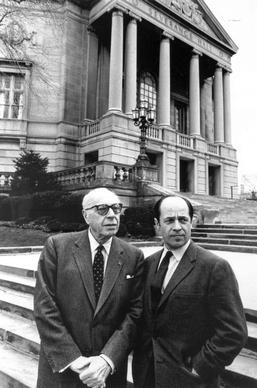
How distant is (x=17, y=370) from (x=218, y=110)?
29777 millimetres

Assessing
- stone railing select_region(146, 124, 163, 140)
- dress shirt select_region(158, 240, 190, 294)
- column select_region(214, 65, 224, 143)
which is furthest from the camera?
column select_region(214, 65, 224, 143)

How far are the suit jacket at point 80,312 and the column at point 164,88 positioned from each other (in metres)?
22.9

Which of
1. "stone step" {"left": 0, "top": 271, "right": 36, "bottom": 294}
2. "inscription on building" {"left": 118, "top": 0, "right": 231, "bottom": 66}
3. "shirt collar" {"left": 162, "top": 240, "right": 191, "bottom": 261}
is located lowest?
"stone step" {"left": 0, "top": 271, "right": 36, "bottom": 294}

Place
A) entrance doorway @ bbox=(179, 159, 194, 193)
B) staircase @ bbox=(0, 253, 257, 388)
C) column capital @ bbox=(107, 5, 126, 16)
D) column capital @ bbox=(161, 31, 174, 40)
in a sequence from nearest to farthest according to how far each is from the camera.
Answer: staircase @ bbox=(0, 253, 257, 388), column capital @ bbox=(107, 5, 126, 16), column capital @ bbox=(161, 31, 174, 40), entrance doorway @ bbox=(179, 159, 194, 193)

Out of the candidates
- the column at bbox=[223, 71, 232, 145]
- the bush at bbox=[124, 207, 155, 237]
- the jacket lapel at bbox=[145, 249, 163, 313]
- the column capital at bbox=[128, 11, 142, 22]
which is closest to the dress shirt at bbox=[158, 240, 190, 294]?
the jacket lapel at bbox=[145, 249, 163, 313]

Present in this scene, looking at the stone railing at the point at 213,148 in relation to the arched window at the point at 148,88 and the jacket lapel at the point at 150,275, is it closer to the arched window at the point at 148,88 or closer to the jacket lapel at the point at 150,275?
the arched window at the point at 148,88

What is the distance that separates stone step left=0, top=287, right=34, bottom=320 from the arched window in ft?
83.3

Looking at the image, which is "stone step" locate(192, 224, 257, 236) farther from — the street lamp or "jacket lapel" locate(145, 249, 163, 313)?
"jacket lapel" locate(145, 249, 163, 313)

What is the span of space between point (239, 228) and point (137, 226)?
403 cm

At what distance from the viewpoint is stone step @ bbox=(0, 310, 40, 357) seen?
389 centimetres

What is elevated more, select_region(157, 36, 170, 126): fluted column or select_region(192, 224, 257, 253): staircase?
select_region(157, 36, 170, 126): fluted column

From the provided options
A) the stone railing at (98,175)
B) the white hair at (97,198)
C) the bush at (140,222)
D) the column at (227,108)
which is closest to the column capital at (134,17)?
the column at (227,108)

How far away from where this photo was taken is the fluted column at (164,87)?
24.5m

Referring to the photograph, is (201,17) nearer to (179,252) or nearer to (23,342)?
(23,342)
